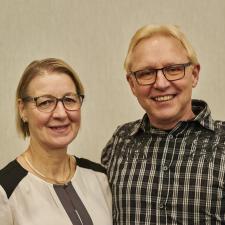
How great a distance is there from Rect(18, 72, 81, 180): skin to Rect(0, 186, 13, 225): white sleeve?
0.18 m

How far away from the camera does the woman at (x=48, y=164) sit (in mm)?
1390

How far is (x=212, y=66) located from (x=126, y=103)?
0.54 meters

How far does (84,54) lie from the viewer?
84.4 inches

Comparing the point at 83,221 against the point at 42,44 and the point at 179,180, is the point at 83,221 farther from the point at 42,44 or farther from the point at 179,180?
the point at 42,44

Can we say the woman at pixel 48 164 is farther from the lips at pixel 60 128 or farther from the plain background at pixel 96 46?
the plain background at pixel 96 46

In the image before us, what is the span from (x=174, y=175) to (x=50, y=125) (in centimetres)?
51

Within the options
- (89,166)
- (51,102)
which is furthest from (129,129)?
(51,102)

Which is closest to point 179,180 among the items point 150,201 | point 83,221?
point 150,201

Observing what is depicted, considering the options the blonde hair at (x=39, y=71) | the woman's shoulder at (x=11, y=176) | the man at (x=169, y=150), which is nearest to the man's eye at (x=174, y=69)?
the man at (x=169, y=150)

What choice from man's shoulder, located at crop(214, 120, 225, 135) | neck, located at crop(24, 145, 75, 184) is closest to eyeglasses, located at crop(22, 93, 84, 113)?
neck, located at crop(24, 145, 75, 184)

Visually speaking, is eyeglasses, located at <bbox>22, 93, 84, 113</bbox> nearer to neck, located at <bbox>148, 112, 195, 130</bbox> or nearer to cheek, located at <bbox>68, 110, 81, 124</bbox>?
cheek, located at <bbox>68, 110, 81, 124</bbox>

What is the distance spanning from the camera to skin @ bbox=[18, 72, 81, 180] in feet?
4.80

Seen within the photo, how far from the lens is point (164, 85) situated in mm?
1502

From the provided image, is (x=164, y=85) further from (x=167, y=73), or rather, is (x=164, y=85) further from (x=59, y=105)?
(x=59, y=105)
